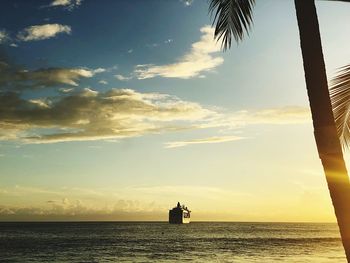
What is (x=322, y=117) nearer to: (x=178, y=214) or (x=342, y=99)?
(x=342, y=99)

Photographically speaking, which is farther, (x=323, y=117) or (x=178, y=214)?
(x=178, y=214)

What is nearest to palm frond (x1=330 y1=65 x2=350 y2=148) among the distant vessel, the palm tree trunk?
the palm tree trunk

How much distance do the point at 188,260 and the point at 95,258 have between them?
10310 millimetres

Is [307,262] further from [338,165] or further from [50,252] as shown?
[338,165]

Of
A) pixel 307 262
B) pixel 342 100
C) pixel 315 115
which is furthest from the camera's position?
pixel 307 262

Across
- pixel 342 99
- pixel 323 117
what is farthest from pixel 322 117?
pixel 342 99

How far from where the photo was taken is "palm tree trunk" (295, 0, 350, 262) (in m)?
3.15

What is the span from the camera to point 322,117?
3.32m

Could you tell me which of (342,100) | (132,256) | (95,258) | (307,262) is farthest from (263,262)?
(342,100)

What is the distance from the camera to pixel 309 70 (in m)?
3.47

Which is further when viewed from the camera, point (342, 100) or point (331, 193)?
point (342, 100)

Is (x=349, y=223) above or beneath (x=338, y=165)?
beneath

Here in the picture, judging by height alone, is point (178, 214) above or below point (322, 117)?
above

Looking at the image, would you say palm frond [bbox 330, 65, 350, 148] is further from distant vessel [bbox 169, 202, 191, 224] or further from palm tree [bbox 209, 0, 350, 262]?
distant vessel [bbox 169, 202, 191, 224]
